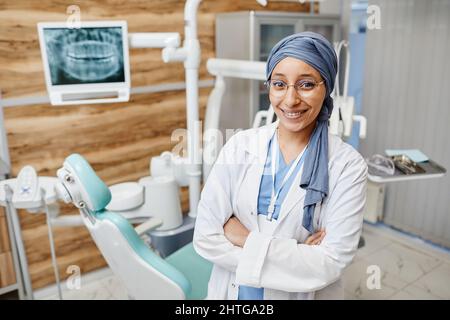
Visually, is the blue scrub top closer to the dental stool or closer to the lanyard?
the lanyard

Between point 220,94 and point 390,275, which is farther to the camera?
point 390,275

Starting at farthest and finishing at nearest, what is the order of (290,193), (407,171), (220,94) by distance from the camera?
(220,94), (407,171), (290,193)

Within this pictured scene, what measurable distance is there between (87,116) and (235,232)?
1.64 metres

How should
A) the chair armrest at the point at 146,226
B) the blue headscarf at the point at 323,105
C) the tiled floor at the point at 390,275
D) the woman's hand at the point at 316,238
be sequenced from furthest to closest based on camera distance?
the tiled floor at the point at 390,275 → the chair armrest at the point at 146,226 → the woman's hand at the point at 316,238 → the blue headscarf at the point at 323,105

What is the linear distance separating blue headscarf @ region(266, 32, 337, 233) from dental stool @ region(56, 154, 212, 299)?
0.67 meters

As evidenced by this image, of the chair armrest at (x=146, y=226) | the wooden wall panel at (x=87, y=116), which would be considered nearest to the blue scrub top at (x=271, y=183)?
the chair armrest at (x=146, y=226)

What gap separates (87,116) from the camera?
8.11ft

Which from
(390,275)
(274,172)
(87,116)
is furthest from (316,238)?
(390,275)

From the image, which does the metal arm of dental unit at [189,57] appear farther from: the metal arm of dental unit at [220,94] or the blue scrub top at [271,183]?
the blue scrub top at [271,183]

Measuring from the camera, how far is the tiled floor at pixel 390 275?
8.39 feet

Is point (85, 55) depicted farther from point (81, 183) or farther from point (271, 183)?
point (271, 183)

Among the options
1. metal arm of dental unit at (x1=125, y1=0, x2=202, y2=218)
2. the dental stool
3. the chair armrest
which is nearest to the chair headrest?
the dental stool

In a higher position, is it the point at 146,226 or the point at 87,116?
the point at 87,116

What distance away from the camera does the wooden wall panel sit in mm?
2168
